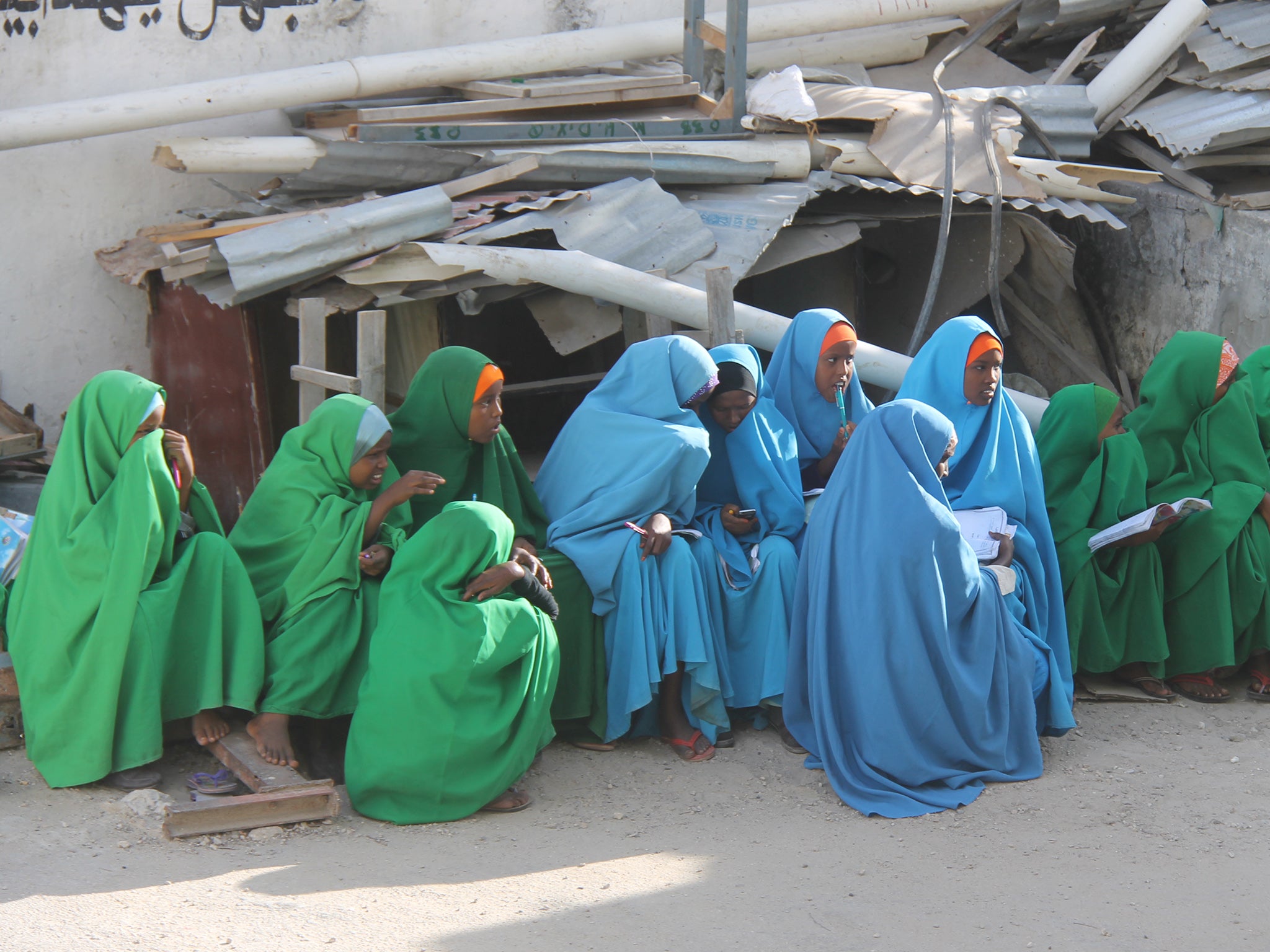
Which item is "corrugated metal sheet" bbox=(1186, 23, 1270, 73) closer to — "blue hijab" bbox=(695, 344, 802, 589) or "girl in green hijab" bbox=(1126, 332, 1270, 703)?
"girl in green hijab" bbox=(1126, 332, 1270, 703)

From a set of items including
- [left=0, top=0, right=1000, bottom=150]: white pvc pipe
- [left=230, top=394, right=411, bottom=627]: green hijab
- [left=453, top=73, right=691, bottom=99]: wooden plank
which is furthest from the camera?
[left=453, top=73, right=691, bottom=99]: wooden plank

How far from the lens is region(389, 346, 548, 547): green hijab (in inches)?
181

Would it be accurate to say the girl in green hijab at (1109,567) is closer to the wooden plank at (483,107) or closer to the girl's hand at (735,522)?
the girl's hand at (735,522)

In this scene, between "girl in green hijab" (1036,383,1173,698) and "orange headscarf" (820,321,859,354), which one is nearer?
"girl in green hijab" (1036,383,1173,698)

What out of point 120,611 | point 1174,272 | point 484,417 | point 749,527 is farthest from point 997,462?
point 1174,272

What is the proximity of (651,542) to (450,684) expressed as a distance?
0.94 meters

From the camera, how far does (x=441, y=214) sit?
5.70m

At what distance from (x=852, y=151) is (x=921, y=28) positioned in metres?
1.67

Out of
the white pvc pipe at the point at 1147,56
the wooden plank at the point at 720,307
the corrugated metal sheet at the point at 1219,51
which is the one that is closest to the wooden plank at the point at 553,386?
the wooden plank at the point at 720,307

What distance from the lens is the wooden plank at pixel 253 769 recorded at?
3762 millimetres

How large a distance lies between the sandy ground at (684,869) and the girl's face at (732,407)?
1.22 meters

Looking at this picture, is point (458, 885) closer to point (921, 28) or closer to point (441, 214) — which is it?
point (441, 214)

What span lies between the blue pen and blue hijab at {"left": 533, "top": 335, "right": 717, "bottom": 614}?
65 centimetres

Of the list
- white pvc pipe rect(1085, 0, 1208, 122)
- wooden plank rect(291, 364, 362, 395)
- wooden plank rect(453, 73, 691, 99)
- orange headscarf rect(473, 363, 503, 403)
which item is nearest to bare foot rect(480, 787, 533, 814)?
orange headscarf rect(473, 363, 503, 403)
